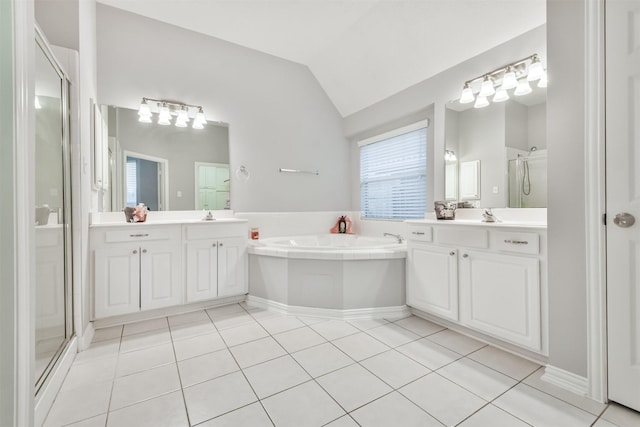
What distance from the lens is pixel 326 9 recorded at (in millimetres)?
2766

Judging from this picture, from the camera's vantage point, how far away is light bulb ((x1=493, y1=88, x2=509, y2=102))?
92.5 inches

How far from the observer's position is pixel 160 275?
2.48 metres

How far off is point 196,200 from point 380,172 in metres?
2.34

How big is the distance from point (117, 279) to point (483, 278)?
284 cm

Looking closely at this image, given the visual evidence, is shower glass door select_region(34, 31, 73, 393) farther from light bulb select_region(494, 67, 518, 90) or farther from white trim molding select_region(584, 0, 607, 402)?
light bulb select_region(494, 67, 518, 90)

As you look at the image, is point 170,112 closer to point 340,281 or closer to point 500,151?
point 340,281

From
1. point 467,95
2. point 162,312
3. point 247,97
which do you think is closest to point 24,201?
point 162,312

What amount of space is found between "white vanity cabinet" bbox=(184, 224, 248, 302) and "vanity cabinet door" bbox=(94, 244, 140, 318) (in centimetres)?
41

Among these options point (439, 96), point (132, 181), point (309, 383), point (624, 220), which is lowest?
point (309, 383)

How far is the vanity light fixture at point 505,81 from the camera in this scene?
7.02 feet

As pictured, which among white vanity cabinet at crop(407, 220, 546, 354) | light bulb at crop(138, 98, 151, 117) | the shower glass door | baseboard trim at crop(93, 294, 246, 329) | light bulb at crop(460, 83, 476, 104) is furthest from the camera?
light bulb at crop(138, 98, 151, 117)

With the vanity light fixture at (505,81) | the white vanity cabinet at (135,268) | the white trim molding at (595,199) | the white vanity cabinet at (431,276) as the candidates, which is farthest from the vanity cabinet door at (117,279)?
the vanity light fixture at (505,81)

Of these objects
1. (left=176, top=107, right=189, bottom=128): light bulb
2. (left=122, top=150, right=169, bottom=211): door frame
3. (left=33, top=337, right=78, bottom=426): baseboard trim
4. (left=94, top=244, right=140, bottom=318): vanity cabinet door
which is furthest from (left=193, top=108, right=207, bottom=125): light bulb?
(left=33, top=337, right=78, bottom=426): baseboard trim

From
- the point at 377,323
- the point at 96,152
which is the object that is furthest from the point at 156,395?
the point at 96,152
